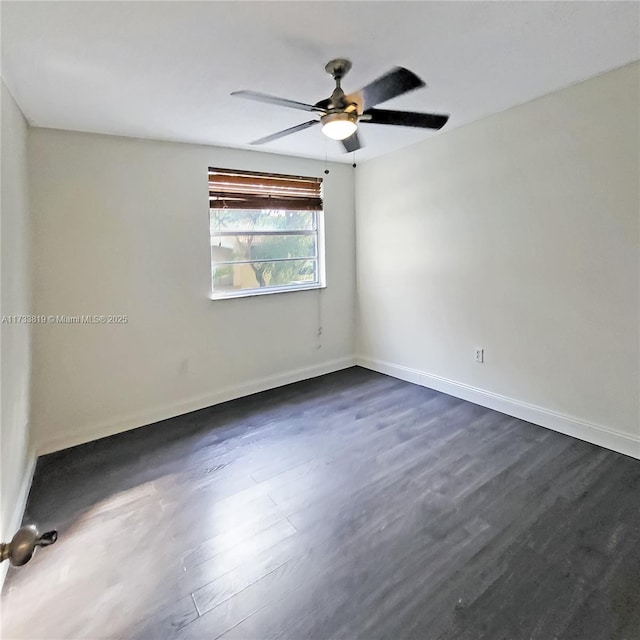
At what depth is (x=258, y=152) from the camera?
354 cm

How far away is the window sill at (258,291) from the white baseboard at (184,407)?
82 centimetres

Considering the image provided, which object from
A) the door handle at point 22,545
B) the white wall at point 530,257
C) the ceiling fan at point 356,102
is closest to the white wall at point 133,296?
the white wall at point 530,257

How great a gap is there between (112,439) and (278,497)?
4.98ft

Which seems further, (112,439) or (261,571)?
(112,439)

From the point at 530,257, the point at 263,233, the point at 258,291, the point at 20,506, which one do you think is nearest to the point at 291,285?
the point at 258,291

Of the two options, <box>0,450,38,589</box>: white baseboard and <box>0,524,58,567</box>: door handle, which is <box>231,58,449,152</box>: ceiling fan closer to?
<box>0,524,58,567</box>: door handle

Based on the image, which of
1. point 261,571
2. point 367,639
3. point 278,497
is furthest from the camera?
point 278,497

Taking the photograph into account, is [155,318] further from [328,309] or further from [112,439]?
[328,309]

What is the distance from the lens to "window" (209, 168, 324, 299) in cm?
347

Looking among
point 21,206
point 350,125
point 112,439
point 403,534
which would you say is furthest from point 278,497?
point 21,206

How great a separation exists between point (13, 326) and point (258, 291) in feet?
6.64

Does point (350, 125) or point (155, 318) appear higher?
point (350, 125)

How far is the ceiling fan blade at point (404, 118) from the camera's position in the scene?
196 cm

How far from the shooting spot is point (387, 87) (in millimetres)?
1721
